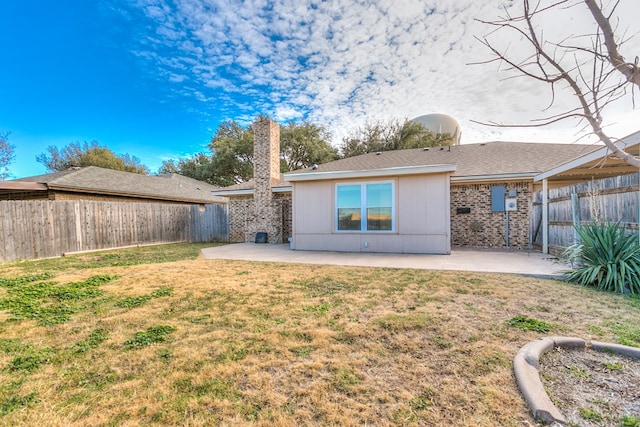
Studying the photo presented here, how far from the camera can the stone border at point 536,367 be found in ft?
5.59

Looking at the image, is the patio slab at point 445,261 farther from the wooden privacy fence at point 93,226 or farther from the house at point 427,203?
the wooden privacy fence at point 93,226

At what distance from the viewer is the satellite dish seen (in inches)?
841

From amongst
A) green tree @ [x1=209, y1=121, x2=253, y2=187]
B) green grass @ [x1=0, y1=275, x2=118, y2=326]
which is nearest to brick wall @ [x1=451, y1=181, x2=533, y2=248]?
green grass @ [x1=0, y1=275, x2=118, y2=326]

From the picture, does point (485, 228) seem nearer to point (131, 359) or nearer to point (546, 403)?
point (546, 403)

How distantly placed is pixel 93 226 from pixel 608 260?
1455 centimetres

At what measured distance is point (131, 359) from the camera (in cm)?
260

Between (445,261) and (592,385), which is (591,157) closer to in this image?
(445,261)

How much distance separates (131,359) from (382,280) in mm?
3994

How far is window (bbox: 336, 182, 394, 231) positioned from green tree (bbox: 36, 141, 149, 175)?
29259 millimetres

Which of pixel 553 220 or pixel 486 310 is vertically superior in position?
pixel 553 220

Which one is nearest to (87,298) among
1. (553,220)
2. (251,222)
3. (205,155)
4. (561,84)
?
(561,84)

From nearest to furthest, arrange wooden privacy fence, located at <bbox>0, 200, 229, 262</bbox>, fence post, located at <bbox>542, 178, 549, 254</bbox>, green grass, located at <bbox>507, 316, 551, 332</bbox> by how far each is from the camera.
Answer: green grass, located at <bbox>507, 316, 551, 332</bbox> < fence post, located at <bbox>542, 178, 549, 254</bbox> < wooden privacy fence, located at <bbox>0, 200, 229, 262</bbox>

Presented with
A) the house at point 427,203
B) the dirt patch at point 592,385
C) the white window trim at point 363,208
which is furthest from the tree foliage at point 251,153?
the dirt patch at point 592,385

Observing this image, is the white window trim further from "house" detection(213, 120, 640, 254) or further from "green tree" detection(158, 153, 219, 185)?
"green tree" detection(158, 153, 219, 185)
